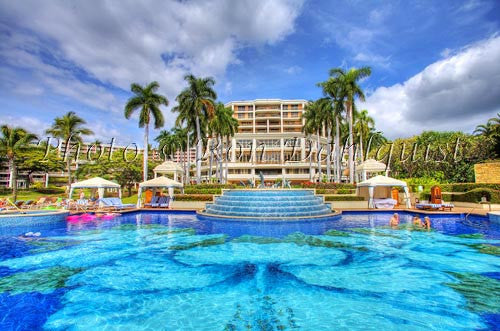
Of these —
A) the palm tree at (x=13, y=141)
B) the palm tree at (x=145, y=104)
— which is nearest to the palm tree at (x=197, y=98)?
the palm tree at (x=145, y=104)

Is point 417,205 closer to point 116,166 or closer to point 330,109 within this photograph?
point 330,109

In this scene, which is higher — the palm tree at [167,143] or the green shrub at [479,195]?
the palm tree at [167,143]

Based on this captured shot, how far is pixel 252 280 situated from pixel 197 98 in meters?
32.2

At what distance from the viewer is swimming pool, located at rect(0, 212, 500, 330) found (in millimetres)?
6074

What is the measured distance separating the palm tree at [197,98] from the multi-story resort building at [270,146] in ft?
95.8

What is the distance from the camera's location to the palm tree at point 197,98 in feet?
120

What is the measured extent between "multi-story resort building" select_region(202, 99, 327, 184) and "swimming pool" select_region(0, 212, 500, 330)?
4835cm

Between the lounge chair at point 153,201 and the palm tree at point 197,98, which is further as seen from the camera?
the palm tree at point 197,98

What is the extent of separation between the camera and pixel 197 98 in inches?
1443

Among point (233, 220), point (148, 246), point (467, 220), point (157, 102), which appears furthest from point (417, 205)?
point (157, 102)

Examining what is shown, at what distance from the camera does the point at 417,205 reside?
23.5m

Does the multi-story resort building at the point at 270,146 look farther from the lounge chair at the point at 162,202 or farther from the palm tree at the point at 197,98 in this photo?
the lounge chair at the point at 162,202

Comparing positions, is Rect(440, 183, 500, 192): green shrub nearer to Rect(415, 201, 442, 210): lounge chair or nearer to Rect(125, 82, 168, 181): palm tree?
Rect(415, 201, 442, 210): lounge chair

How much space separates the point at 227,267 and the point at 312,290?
10.9ft
